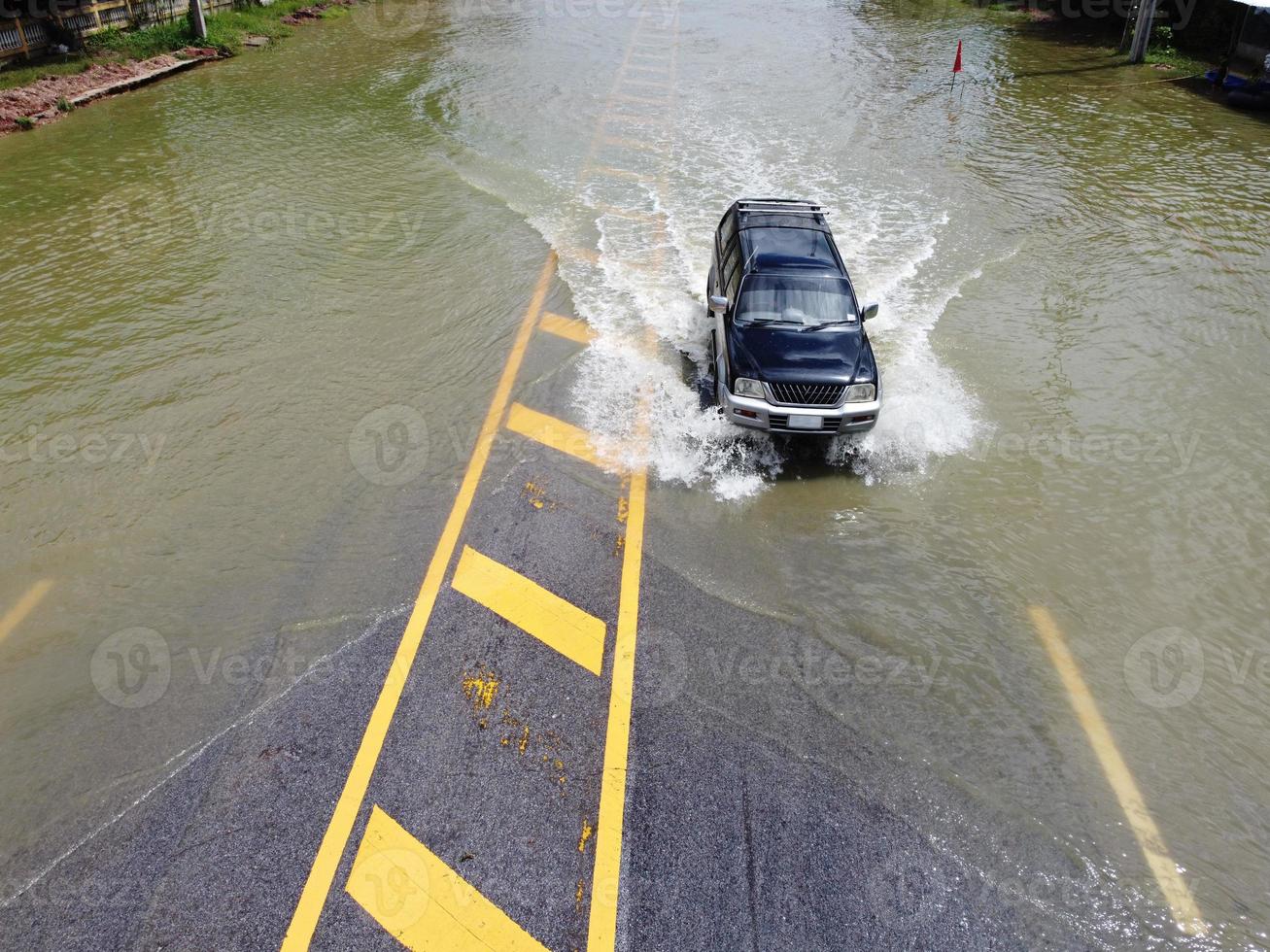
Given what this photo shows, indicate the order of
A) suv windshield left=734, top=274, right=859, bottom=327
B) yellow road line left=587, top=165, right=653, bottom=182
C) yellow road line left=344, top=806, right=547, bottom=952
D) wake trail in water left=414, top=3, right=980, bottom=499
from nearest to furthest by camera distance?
yellow road line left=344, top=806, right=547, bottom=952
wake trail in water left=414, top=3, right=980, bottom=499
suv windshield left=734, top=274, right=859, bottom=327
yellow road line left=587, top=165, right=653, bottom=182

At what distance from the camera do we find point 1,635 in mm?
7059

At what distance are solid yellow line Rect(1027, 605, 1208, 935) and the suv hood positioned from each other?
326 centimetres

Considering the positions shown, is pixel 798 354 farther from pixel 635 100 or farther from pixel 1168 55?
pixel 1168 55

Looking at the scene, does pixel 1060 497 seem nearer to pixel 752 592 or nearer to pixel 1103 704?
pixel 1103 704

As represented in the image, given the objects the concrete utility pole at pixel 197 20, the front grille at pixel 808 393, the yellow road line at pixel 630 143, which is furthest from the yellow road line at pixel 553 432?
the concrete utility pole at pixel 197 20

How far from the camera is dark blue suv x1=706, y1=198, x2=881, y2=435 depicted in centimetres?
890

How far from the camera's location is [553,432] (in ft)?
31.7

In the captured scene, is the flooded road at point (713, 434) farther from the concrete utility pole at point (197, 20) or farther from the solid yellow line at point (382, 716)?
the concrete utility pole at point (197, 20)

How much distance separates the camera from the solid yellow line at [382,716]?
505cm

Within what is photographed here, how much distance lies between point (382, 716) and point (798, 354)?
5.93 m

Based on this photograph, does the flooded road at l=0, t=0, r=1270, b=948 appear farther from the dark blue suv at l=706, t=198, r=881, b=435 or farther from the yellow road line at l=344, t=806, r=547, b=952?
the yellow road line at l=344, t=806, r=547, b=952

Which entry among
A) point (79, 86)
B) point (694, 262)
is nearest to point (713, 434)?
point (694, 262)

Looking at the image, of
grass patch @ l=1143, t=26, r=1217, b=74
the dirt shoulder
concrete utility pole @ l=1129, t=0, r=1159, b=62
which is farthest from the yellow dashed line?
grass patch @ l=1143, t=26, r=1217, b=74

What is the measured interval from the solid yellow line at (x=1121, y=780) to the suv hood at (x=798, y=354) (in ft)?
10.7
